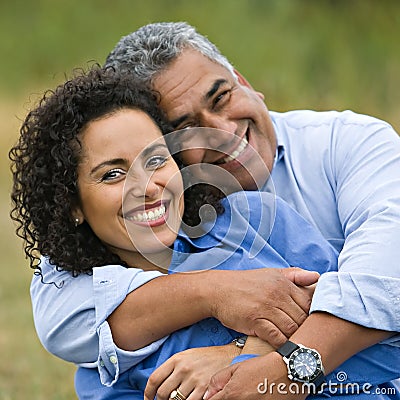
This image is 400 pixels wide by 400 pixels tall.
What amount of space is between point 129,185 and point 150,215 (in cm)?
11

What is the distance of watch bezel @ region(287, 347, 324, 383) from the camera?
7.77ft

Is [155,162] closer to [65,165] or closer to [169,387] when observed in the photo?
[65,165]

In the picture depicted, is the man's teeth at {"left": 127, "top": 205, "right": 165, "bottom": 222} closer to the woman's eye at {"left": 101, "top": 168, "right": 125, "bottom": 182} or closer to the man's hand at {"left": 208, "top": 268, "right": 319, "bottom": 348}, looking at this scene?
the woman's eye at {"left": 101, "top": 168, "right": 125, "bottom": 182}

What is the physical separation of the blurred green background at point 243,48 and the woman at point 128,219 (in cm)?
A: 285

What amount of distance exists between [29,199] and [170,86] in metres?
0.65

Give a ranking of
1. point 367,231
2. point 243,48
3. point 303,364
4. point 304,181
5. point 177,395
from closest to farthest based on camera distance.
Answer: point 303,364, point 177,395, point 367,231, point 304,181, point 243,48

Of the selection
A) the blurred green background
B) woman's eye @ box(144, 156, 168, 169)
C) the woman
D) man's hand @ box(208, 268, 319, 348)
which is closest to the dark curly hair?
the woman

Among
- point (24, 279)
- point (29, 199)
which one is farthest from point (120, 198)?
point (24, 279)

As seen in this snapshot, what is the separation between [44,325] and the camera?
2740 millimetres

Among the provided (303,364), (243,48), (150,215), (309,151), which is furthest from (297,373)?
(243,48)

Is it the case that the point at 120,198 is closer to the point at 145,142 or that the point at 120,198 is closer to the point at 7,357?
the point at 145,142

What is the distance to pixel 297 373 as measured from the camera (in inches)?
93.1

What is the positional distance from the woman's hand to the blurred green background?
3176mm

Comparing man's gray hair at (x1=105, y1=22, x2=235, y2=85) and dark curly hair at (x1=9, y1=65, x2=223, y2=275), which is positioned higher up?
man's gray hair at (x1=105, y1=22, x2=235, y2=85)
